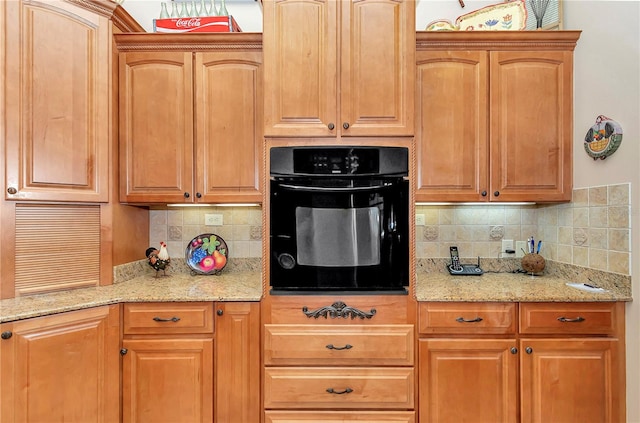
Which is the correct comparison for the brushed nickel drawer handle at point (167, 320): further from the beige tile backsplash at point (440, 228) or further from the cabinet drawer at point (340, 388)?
the beige tile backsplash at point (440, 228)

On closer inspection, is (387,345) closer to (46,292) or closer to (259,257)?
(259,257)

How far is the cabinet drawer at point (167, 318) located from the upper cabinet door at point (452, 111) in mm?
1461

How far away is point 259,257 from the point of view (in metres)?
2.28

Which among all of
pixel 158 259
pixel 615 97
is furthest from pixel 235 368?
pixel 615 97

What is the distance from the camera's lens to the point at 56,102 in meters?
1.64

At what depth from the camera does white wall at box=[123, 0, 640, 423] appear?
1553 millimetres

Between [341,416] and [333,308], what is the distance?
0.53 m

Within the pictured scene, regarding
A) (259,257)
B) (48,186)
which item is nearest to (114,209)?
(48,186)

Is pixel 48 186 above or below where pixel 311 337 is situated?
above

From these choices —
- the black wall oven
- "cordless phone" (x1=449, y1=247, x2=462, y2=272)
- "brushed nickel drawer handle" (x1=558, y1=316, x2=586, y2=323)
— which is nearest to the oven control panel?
the black wall oven

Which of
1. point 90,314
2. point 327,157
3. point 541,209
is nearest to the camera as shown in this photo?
point 90,314

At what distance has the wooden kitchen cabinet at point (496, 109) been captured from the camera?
190 centimetres

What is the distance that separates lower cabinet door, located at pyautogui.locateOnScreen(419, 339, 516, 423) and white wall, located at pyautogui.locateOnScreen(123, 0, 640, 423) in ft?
1.88

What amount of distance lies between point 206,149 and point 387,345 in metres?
1.50
